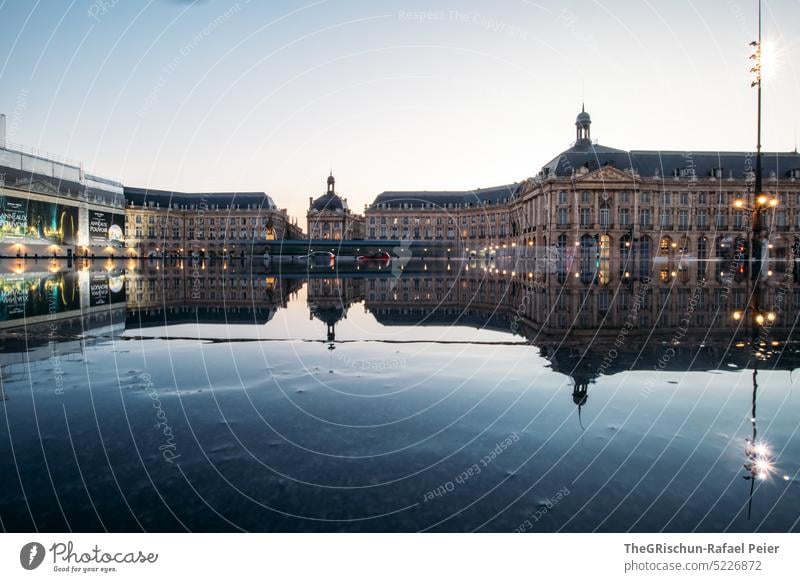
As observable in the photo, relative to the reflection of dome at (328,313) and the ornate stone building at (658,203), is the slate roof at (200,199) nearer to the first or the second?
the ornate stone building at (658,203)

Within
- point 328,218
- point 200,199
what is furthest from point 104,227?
point 328,218

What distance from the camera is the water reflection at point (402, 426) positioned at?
13.8 feet

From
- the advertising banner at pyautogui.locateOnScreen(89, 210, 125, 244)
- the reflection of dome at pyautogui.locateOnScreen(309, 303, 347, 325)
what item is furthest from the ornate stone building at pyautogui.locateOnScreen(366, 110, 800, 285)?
the advertising banner at pyautogui.locateOnScreen(89, 210, 125, 244)

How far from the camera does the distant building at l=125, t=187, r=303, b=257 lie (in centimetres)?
13225

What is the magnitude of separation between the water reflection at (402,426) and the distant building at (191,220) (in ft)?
409

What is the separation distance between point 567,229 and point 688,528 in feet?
271

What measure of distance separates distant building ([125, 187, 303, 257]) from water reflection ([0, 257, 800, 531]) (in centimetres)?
12453

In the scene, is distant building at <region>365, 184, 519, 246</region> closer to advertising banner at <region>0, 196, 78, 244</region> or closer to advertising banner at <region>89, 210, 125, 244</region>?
advertising banner at <region>89, 210, 125, 244</region>

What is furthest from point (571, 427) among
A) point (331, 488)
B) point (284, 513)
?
point (284, 513)

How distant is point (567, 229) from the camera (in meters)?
81.6

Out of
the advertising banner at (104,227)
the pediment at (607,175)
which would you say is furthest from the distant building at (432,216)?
the advertising banner at (104,227)

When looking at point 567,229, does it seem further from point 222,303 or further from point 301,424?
point 301,424

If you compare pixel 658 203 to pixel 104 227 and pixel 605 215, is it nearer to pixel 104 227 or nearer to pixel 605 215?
pixel 605 215

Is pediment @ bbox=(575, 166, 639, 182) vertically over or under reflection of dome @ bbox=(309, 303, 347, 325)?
over
